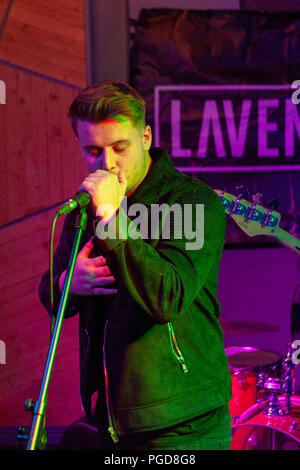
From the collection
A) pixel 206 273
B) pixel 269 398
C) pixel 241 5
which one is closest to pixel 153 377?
pixel 206 273

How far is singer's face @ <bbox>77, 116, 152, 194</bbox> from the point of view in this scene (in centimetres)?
158

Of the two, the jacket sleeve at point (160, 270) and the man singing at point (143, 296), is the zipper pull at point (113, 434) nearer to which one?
Result: the man singing at point (143, 296)

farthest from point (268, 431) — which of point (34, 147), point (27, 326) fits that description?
point (34, 147)

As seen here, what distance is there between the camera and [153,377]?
1442 mm

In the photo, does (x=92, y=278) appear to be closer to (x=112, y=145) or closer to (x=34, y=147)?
(x=112, y=145)

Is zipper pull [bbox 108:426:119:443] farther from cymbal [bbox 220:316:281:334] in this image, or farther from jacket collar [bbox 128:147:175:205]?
cymbal [bbox 220:316:281:334]

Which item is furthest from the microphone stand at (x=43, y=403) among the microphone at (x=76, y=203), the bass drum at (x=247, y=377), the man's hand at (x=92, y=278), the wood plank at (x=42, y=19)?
the wood plank at (x=42, y=19)

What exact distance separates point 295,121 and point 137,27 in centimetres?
121

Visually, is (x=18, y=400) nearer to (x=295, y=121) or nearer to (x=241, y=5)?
(x=295, y=121)

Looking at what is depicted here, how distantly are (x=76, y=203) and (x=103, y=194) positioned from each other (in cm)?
6

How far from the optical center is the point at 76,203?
1336 mm

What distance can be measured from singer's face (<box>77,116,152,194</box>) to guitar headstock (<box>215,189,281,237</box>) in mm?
1615

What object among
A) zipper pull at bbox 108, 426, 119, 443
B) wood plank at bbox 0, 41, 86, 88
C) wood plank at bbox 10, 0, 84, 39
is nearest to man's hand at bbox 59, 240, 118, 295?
zipper pull at bbox 108, 426, 119, 443

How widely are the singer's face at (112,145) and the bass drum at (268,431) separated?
1.81 metres
